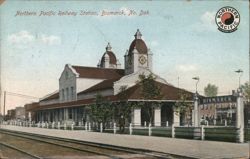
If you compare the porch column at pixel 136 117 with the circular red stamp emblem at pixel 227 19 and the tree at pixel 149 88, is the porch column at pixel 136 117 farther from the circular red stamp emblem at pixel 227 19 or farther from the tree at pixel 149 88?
the circular red stamp emblem at pixel 227 19

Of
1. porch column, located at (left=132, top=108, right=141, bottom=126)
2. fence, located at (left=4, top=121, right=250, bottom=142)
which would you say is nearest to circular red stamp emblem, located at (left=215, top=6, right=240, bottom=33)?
fence, located at (left=4, top=121, right=250, bottom=142)

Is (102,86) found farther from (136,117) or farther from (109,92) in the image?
(136,117)

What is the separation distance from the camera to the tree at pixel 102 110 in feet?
99.9

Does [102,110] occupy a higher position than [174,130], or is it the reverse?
[102,110]

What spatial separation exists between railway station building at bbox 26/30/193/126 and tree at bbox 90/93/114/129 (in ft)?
2.91

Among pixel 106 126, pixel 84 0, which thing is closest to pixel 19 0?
pixel 84 0

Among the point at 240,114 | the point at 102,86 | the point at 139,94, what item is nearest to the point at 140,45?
the point at 240,114

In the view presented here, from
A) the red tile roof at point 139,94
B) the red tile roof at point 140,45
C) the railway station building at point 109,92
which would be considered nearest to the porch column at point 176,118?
the railway station building at point 109,92

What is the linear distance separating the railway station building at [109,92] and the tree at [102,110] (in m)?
0.89

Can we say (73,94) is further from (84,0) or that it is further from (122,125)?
(84,0)

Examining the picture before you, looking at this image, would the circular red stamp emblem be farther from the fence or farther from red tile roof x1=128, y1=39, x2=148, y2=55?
the fence

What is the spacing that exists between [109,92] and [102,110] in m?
4.08

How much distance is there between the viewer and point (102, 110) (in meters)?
30.5

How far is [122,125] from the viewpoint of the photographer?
92.6 ft
